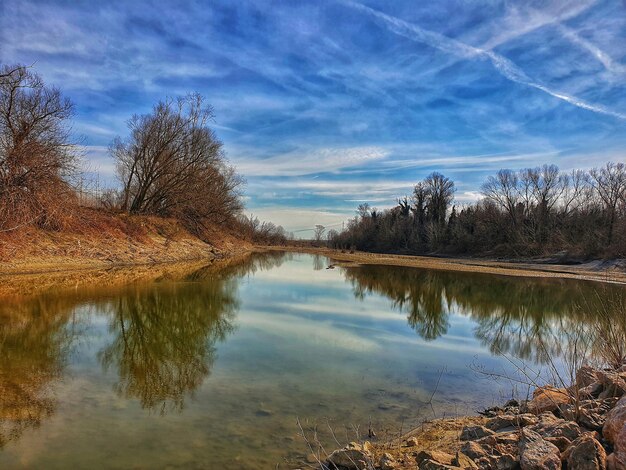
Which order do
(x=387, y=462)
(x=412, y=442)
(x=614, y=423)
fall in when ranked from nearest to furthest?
(x=614, y=423), (x=387, y=462), (x=412, y=442)

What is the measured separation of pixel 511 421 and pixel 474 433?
1.74 ft

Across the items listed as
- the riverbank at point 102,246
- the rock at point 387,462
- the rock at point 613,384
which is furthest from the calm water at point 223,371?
the riverbank at point 102,246

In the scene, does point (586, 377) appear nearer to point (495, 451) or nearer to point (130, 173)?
point (495, 451)

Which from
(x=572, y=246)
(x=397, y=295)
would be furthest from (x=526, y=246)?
(x=397, y=295)

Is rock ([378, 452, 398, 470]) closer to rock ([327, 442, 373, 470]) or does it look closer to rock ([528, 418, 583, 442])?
rock ([327, 442, 373, 470])

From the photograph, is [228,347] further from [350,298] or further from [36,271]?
[36,271]

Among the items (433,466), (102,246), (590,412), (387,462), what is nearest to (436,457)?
(433,466)

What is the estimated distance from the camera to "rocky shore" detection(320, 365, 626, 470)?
3.42 metres

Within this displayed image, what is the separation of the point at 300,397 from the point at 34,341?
6390 mm

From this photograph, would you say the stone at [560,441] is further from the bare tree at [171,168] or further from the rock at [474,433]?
the bare tree at [171,168]

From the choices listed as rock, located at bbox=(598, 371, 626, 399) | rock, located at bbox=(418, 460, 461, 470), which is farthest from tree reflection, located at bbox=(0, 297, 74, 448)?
rock, located at bbox=(598, 371, 626, 399)

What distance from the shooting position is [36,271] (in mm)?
20219

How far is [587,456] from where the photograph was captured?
3336mm

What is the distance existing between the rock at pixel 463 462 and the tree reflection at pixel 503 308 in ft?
11.1
